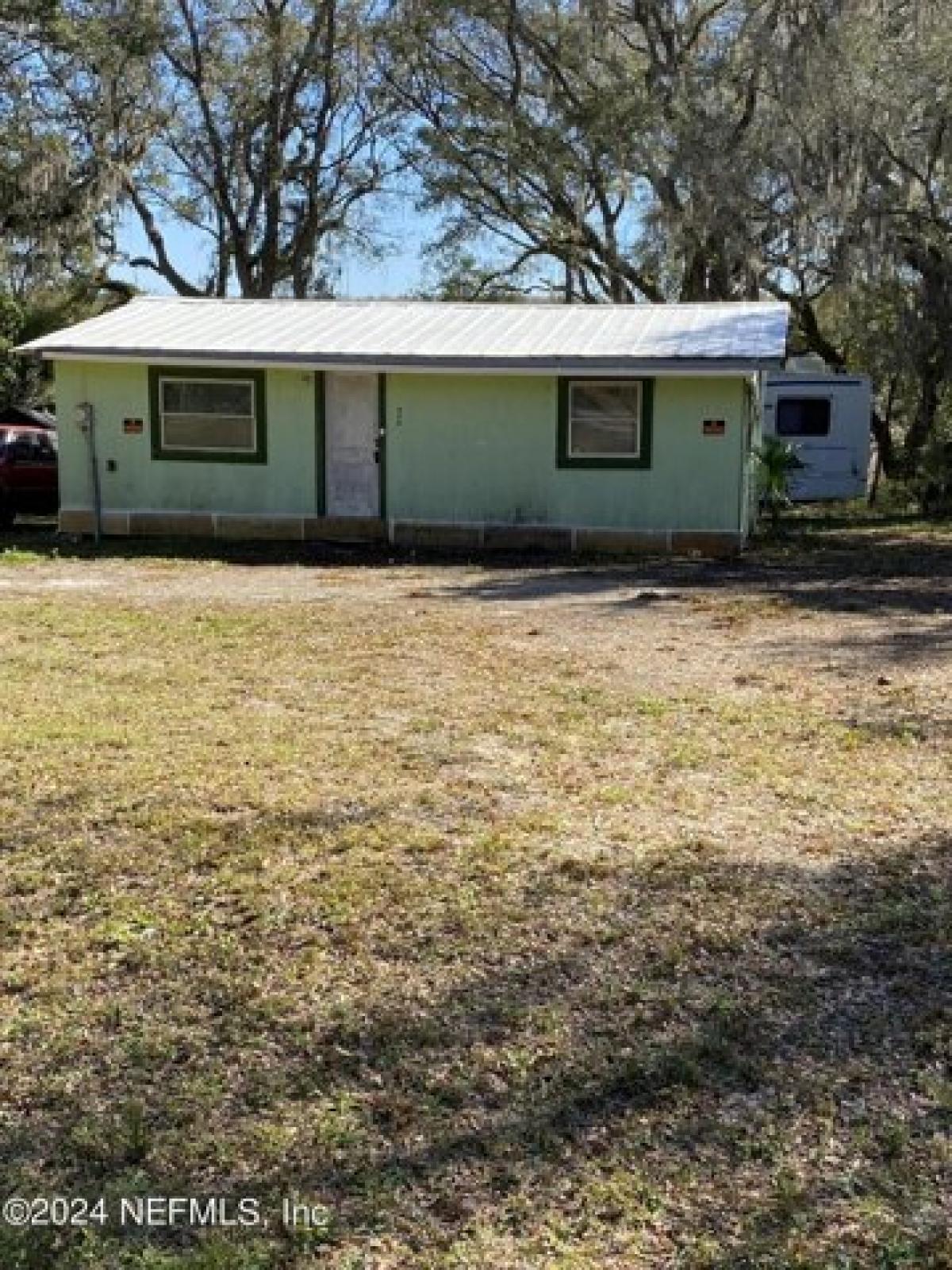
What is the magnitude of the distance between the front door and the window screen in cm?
92

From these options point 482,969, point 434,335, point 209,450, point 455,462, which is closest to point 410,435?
point 455,462

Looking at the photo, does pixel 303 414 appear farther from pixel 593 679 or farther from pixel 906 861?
pixel 906 861

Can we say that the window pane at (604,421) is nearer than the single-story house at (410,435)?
No

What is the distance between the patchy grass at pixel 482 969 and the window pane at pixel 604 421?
7.17 m

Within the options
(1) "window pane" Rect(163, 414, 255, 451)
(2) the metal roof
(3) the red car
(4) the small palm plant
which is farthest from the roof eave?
(3) the red car

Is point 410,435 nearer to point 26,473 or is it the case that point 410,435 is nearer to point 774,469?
point 774,469

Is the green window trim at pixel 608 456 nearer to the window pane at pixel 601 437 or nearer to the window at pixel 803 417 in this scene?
the window pane at pixel 601 437

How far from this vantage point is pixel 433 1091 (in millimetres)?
2789

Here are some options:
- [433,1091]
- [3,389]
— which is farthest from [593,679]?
[3,389]

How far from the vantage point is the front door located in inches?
542

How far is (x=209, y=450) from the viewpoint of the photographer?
45.9 ft

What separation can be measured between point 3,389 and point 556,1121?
25.2 m

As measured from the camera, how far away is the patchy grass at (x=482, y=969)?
95.8 inches

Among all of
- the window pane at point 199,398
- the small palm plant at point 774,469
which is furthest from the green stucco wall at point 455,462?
the small palm plant at point 774,469
